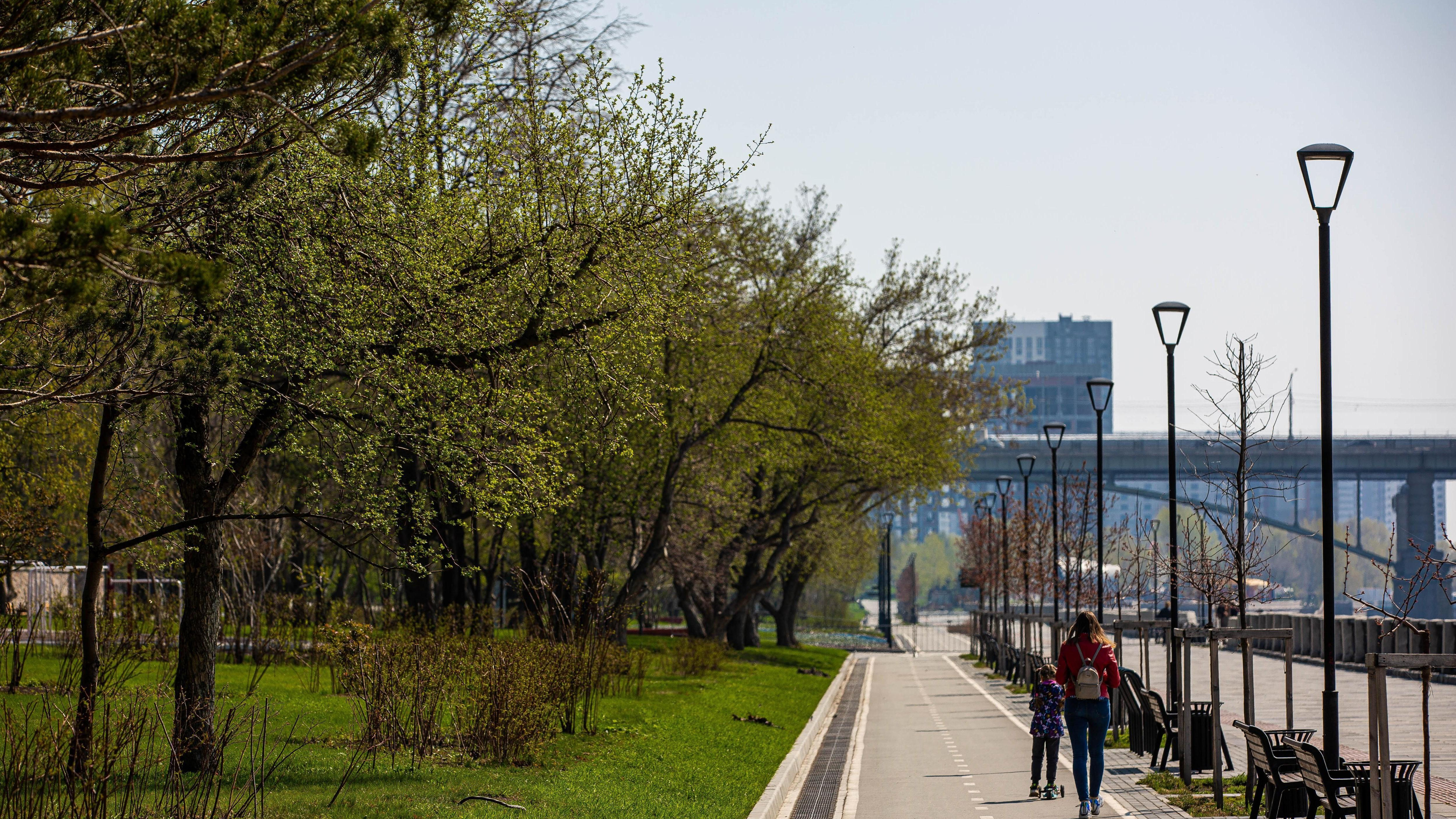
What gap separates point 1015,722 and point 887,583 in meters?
50.0

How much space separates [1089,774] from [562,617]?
9.79 m

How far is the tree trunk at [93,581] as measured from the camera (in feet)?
35.8

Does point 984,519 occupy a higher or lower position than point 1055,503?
higher

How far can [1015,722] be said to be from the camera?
24797mm

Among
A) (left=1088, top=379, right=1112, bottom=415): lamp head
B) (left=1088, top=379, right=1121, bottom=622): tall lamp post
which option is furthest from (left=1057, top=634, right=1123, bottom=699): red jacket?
(left=1088, top=379, right=1112, bottom=415): lamp head

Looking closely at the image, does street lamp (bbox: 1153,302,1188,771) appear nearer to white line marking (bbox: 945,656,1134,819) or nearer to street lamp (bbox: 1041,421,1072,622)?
white line marking (bbox: 945,656,1134,819)

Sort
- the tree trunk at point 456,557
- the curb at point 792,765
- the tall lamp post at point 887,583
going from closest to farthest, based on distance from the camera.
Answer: the curb at point 792,765
the tree trunk at point 456,557
the tall lamp post at point 887,583

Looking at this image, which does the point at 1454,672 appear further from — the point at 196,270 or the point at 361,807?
the point at 196,270

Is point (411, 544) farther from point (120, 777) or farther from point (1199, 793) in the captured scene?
point (1199, 793)

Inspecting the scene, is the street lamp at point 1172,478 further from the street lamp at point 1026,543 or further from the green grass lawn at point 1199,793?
the street lamp at point 1026,543

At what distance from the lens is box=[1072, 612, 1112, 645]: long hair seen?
44.4ft

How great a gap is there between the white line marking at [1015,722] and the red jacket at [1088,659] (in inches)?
46.5

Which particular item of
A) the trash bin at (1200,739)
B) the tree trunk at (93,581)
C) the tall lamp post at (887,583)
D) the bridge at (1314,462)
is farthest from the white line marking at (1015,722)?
the bridge at (1314,462)

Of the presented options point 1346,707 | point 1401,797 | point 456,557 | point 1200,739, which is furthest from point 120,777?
point 1346,707
